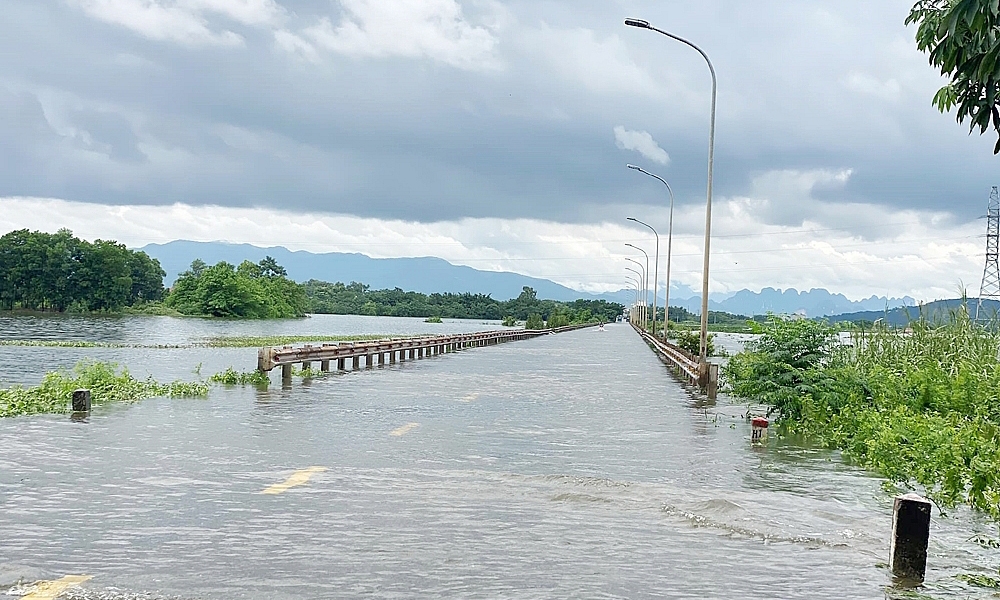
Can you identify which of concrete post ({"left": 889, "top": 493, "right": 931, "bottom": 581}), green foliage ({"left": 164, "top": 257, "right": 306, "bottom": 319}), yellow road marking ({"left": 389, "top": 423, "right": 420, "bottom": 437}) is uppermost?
green foliage ({"left": 164, "top": 257, "right": 306, "bottom": 319})

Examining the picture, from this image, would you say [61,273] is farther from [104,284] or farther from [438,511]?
[438,511]

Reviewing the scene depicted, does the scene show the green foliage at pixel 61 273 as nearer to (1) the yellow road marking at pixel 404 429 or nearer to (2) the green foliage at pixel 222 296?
(2) the green foliage at pixel 222 296

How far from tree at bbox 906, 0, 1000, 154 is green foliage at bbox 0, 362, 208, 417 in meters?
16.7

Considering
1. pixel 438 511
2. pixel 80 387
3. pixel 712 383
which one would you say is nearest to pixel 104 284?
pixel 80 387

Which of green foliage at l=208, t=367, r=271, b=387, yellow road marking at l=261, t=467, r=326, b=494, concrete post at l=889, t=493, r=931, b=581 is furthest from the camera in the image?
green foliage at l=208, t=367, r=271, b=387

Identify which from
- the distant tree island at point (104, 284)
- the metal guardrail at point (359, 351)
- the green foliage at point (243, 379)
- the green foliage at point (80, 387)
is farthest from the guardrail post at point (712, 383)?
the distant tree island at point (104, 284)

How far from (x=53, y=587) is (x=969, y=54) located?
6.94 meters

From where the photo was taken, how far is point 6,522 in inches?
366

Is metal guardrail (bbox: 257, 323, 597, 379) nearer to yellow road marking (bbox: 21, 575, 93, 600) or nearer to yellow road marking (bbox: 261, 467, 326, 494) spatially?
yellow road marking (bbox: 261, 467, 326, 494)

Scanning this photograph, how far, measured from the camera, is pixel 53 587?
7148 millimetres

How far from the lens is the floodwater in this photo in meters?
7.74

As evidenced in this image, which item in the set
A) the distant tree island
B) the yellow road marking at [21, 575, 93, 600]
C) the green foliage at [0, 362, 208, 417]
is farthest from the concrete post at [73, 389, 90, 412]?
the distant tree island

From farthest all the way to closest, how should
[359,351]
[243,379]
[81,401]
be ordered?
[359,351] → [243,379] → [81,401]

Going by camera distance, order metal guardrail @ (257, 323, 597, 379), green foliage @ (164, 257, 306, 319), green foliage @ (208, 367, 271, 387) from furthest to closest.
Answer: green foliage @ (164, 257, 306, 319) < metal guardrail @ (257, 323, 597, 379) < green foliage @ (208, 367, 271, 387)
